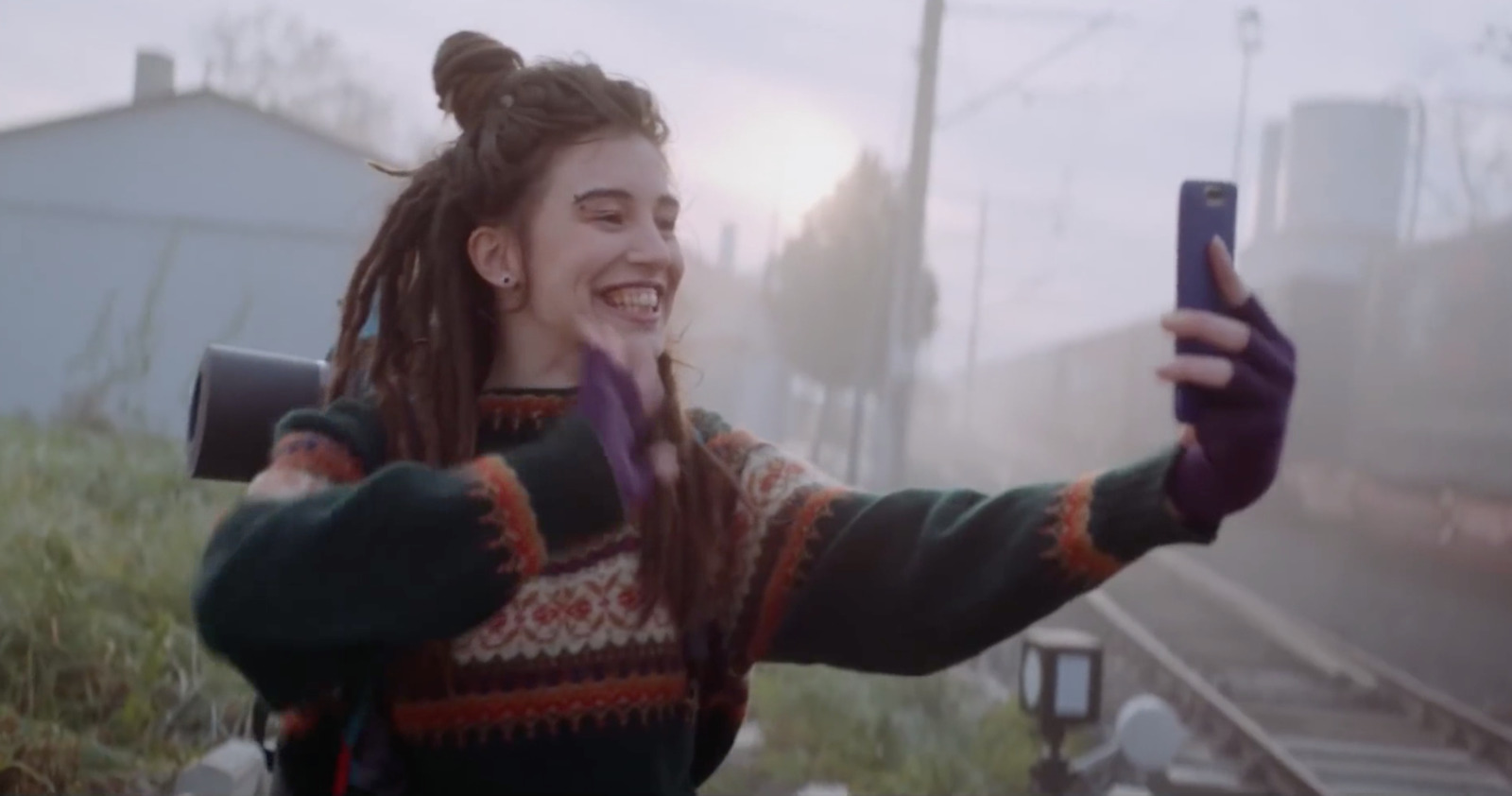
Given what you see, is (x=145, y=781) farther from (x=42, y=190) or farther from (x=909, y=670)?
(x=42, y=190)

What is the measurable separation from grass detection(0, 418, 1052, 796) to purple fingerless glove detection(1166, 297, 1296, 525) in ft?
10.7

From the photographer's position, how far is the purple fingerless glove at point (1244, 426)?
4.61 ft

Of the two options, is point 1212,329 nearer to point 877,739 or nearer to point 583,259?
point 583,259

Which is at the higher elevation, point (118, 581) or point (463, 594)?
point (463, 594)

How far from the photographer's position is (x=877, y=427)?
13758 mm

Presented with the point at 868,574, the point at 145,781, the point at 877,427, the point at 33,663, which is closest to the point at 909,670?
the point at 868,574

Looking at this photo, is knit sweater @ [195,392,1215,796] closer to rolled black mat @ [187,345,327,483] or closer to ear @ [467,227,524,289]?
ear @ [467,227,524,289]

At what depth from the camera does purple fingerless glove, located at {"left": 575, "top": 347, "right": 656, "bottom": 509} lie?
1.55m

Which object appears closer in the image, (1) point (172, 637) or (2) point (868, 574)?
(2) point (868, 574)

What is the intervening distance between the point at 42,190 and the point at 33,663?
15543 millimetres

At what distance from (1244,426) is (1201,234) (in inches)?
7.6

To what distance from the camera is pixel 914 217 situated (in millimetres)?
13039

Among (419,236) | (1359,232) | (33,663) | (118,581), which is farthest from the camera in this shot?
(1359,232)

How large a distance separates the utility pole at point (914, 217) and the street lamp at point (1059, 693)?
8.01 meters
